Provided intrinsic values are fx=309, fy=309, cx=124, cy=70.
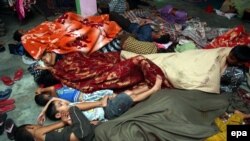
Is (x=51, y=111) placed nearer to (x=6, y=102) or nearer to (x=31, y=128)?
(x=31, y=128)

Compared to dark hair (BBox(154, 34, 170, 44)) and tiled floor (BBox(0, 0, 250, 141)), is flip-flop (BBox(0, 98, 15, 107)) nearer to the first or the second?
tiled floor (BBox(0, 0, 250, 141))

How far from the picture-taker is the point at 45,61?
3.15 metres

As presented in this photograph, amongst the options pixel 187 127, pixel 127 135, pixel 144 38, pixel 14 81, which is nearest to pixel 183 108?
pixel 187 127

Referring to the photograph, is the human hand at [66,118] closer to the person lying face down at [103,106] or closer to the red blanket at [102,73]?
the person lying face down at [103,106]

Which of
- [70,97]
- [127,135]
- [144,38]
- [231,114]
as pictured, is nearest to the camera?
[127,135]

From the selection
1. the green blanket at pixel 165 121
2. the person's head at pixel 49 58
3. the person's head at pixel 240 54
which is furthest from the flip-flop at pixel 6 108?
the person's head at pixel 240 54

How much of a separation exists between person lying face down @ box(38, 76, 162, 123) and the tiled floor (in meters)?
0.25

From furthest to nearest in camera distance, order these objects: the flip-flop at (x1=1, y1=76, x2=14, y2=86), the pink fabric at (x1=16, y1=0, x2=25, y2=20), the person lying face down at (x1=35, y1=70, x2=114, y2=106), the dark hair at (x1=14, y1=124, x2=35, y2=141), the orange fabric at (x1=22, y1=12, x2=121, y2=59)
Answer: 1. the pink fabric at (x1=16, y1=0, x2=25, y2=20)
2. the orange fabric at (x1=22, y1=12, x2=121, y2=59)
3. the flip-flop at (x1=1, y1=76, x2=14, y2=86)
4. the person lying face down at (x1=35, y1=70, x2=114, y2=106)
5. the dark hair at (x1=14, y1=124, x2=35, y2=141)

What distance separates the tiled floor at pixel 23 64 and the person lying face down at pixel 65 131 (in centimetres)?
32

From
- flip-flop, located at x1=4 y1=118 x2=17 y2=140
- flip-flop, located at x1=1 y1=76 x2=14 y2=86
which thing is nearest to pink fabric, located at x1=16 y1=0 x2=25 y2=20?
flip-flop, located at x1=1 y1=76 x2=14 y2=86

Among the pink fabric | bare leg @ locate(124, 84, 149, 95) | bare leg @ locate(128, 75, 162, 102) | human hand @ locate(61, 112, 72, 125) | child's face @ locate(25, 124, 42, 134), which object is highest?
the pink fabric

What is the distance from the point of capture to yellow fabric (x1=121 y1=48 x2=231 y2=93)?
8.59ft

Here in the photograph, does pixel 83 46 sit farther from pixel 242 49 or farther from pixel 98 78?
pixel 242 49

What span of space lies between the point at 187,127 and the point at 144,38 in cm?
146
